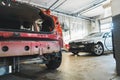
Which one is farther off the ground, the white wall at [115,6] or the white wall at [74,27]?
the white wall at [74,27]

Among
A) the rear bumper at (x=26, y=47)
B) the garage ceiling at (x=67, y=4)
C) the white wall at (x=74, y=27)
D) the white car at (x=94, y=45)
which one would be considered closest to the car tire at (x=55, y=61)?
the rear bumper at (x=26, y=47)

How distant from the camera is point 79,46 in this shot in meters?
5.57

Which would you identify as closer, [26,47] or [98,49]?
[26,47]

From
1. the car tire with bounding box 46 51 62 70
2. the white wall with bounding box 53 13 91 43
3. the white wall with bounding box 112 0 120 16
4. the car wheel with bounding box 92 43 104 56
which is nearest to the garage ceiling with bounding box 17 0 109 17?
the white wall with bounding box 53 13 91 43

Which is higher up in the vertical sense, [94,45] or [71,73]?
[94,45]

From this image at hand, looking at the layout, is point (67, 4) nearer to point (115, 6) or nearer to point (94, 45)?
point (94, 45)

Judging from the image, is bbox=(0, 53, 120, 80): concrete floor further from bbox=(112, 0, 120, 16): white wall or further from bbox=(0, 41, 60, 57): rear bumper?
bbox=(112, 0, 120, 16): white wall

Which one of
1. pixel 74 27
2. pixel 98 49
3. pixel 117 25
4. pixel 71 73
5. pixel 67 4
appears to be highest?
pixel 67 4

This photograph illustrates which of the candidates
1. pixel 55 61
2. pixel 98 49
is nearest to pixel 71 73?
pixel 55 61

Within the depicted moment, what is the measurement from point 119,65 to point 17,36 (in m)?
1.65

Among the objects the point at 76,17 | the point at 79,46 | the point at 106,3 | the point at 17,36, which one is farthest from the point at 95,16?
the point at 17,36

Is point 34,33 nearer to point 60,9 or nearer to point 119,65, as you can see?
point 119,65

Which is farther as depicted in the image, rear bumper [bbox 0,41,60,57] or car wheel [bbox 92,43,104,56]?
car wheel [bbox 92,43,104,56]

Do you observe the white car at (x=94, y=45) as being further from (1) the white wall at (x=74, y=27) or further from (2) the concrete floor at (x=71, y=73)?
(1) the white wall at (x=74, y=27)
